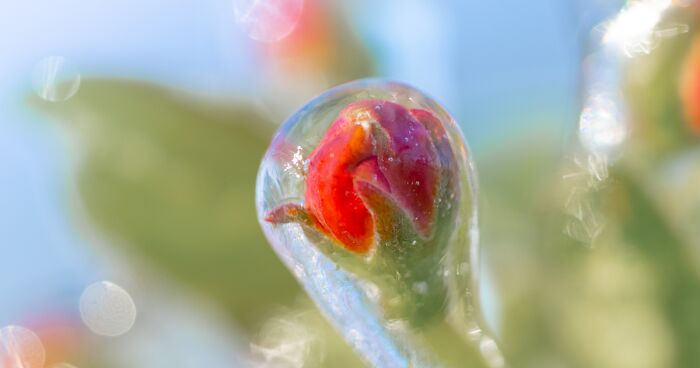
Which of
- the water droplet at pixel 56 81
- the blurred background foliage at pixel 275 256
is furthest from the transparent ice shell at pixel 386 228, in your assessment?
the water droplet at pixel 56 81

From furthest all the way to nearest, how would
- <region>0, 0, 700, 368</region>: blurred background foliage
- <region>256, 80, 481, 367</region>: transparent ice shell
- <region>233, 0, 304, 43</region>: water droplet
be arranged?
<region>233, 0, 304, 43</region>: water droplet, <region>0, 0, 700, 368</region>: blurred background foliage, <region>256, 80, 481, 367</region>: transparent ice shell

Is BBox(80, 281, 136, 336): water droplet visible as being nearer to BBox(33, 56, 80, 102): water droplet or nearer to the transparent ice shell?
BBox(33, 56, 80, 102): water droplet

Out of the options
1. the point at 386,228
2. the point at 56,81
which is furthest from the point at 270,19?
the point at 386,228

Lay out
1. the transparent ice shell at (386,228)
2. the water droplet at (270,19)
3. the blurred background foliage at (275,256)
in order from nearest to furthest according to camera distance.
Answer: the transparent ice shell at (386,228), the blurred background foliage at (275,256), the water droplet at (270,19)

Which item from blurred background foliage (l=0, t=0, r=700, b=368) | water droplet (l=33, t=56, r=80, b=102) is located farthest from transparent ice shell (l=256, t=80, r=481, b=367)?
water droplet (l=33, t=56, r=80, b=102)

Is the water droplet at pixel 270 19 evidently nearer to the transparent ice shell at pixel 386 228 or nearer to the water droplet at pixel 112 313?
the water droplet at pixel 112 313

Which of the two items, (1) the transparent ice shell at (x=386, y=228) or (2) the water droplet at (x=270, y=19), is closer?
(1) the transparent ice shell at (x=386, y=228)

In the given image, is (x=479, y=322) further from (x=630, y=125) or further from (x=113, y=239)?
(x=113, y=239)
